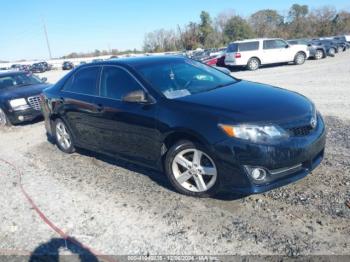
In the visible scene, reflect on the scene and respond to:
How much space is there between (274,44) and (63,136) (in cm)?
1715

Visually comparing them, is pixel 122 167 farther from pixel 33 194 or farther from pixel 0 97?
pixel 0 97

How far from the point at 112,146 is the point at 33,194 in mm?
1198

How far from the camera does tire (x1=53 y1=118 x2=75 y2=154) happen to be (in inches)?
231

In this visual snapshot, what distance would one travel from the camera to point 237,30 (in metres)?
76.9

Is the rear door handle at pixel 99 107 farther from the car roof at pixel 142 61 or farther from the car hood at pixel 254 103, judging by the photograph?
the car hood at pixel 254 103

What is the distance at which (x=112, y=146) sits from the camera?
15.7 ft

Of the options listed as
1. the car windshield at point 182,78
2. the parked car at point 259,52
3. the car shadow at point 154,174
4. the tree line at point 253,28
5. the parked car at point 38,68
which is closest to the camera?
the car shadow at point 154,174

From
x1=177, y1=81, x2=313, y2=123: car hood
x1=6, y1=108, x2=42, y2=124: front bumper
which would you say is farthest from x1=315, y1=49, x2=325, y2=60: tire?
x1=177, y1=81, x2=313, y2=123: car hood

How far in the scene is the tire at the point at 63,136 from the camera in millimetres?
5863

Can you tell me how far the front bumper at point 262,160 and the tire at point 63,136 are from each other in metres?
3.26

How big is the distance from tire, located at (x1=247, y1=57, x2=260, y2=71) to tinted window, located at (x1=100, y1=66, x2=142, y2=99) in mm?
16536

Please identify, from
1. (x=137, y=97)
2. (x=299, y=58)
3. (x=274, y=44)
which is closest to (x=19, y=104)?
(x=137, y=97)

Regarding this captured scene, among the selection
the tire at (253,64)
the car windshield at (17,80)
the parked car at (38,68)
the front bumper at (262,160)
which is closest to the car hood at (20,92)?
the car windshield at (17,80)

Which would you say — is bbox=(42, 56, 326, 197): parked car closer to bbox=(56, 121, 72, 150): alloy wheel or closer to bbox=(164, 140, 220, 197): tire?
bbox=(164, 140, 220, 197): tire
